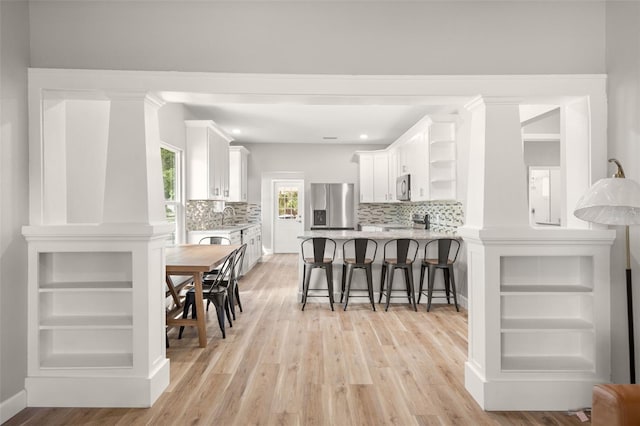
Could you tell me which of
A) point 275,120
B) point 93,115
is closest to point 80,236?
point 93,115

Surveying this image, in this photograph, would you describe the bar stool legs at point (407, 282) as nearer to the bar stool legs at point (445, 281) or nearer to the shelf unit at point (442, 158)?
the bar stool legs at point (445, 281)

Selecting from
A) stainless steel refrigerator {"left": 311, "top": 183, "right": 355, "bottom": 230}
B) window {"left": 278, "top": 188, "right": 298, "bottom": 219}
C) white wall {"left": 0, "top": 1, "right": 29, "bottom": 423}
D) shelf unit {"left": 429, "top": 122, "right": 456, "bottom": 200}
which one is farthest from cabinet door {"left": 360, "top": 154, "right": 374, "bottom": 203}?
white wall {"left": 0, "top": 1, "right": 29, "bottom": 423}

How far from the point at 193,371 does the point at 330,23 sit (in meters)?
2.78

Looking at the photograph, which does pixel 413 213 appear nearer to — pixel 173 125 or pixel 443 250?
pixel 443 250

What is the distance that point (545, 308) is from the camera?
286cm

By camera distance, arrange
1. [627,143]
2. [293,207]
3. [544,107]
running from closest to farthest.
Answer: [627,143] → [544,107] → [293,207]

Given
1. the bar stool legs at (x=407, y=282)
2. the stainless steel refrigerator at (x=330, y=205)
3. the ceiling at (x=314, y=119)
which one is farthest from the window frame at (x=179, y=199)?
the stainless steel refrigerator at (x=330, y=205)

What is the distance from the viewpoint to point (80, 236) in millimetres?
2648

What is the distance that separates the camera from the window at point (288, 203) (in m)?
10.2

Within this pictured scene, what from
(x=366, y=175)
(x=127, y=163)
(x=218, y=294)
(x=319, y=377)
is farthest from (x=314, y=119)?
(x=319, y=377)

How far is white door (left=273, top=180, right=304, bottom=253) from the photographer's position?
10.2 m

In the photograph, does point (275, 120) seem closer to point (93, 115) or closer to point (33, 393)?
point (93, 115)

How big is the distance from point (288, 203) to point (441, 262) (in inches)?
226

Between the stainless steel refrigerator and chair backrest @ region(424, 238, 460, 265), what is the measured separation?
4.28 m
